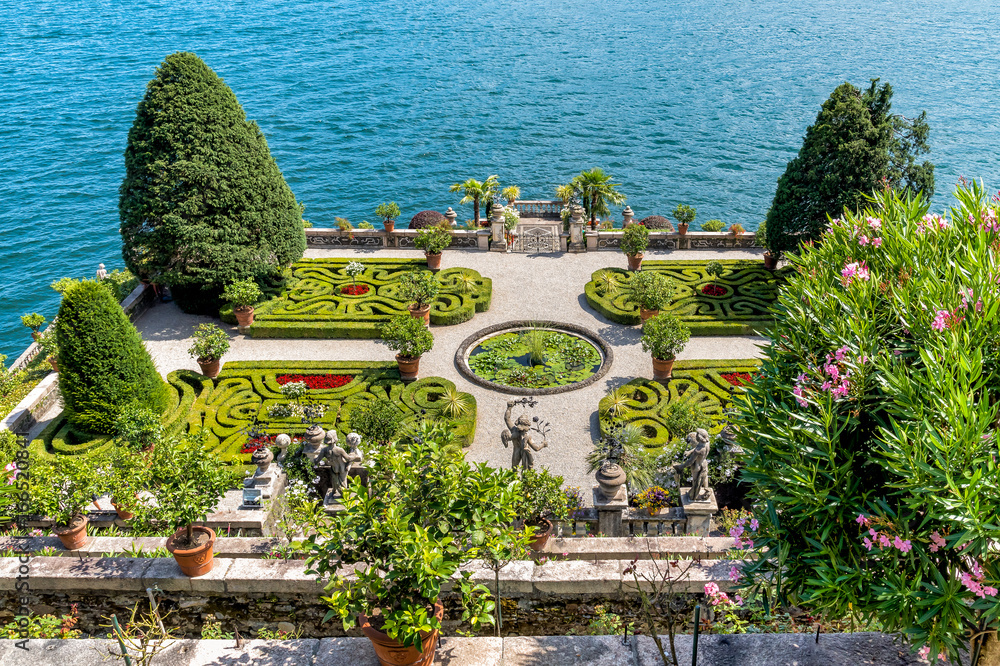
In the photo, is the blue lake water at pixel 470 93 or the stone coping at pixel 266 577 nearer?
the stone coping at pixel 266 577

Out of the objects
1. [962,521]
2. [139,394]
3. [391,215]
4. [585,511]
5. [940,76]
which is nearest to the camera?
[962,521]

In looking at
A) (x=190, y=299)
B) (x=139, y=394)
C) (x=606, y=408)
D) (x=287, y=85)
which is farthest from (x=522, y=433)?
(x=287, y=85)

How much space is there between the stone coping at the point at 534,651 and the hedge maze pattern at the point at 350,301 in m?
20.1

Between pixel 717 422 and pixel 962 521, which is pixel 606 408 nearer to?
pixel 717 422

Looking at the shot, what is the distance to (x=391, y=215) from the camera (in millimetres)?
38750

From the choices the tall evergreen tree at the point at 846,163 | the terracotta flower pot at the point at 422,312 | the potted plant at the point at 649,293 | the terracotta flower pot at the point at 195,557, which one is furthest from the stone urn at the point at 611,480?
the tall evergreen tree at the point at 846,163

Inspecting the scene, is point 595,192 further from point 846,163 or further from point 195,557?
point 195,557

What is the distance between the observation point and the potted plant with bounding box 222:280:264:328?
97.5 ft

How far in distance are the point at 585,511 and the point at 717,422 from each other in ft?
24.3

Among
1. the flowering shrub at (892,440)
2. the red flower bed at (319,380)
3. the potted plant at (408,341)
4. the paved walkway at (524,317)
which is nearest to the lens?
the flowering shrub at (892,440)

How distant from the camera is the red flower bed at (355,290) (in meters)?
32.8

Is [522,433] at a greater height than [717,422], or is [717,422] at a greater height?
[522,433]

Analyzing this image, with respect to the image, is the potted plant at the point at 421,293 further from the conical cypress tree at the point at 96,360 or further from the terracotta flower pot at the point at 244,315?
the conical cypress tree at the point at 96,360

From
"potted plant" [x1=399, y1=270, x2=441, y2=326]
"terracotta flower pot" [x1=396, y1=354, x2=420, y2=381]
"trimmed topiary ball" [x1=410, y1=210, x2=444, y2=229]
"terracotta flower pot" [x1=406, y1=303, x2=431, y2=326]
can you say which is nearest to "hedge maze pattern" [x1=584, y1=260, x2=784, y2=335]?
"potted plant" [x1=399, y1=270, x2=441, y2=326]
